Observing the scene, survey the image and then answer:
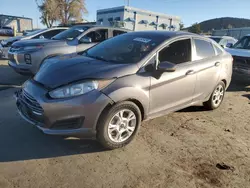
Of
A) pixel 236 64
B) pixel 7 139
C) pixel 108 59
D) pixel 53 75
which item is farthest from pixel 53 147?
pixel 236 64

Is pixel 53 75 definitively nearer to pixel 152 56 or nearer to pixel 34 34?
pixel 152 56

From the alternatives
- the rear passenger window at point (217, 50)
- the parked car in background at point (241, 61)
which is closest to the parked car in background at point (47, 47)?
the rear passenger window at point (217, 50)

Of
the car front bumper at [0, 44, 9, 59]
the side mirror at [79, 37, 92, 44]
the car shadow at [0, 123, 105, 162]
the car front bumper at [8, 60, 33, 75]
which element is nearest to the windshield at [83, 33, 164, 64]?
the car shadow at [0, 123, 105, 162]

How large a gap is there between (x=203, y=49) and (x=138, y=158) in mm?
2635

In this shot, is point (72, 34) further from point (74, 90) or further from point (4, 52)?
point (74, 90)

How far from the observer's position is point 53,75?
3182 mm

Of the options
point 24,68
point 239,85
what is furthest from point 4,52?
point 239,85

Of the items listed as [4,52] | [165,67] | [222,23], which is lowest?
[4,52]

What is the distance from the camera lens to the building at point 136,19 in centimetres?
4572

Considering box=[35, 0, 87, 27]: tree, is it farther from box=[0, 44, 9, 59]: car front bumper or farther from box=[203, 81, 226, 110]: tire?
box=[203, 81, 226, 110]: tire

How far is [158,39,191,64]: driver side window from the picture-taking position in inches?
146

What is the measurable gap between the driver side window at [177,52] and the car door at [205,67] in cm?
23

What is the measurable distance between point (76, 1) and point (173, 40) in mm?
49691

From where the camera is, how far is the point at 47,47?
629 cm
